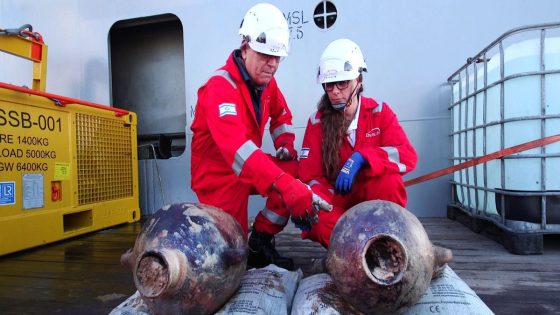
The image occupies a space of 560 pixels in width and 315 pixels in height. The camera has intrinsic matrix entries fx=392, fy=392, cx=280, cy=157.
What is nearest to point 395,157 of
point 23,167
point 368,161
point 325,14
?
point 368,161

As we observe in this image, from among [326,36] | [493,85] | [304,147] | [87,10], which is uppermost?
[87,10]

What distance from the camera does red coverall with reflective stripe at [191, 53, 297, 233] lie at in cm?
158

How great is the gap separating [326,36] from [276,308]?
8.73 ft

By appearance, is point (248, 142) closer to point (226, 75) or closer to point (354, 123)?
point (226, 75)

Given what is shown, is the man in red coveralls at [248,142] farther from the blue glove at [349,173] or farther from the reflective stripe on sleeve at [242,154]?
the blue glove at [349,173]

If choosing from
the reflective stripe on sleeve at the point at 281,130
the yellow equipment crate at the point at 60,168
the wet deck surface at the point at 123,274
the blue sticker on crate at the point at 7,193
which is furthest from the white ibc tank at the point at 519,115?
the blue sticker on crate at the point at 7,193

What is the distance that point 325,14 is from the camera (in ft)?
11.4

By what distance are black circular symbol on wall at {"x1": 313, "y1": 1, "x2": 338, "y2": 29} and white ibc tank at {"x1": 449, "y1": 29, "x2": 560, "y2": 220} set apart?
131cm

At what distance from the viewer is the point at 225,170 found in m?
→ 1.97

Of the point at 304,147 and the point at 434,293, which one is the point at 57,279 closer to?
the point at 304,147

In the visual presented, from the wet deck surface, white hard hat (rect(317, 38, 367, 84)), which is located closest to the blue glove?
white hard hat (rect(317, 38, 367, 84))

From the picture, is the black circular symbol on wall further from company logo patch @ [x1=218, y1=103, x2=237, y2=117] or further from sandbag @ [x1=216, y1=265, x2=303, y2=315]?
sandbag @ [x1=216, y1=265, x2=303, y2=315]

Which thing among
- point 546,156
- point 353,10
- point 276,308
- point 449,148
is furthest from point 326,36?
point 276,308

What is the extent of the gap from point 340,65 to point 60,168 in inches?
91.2
